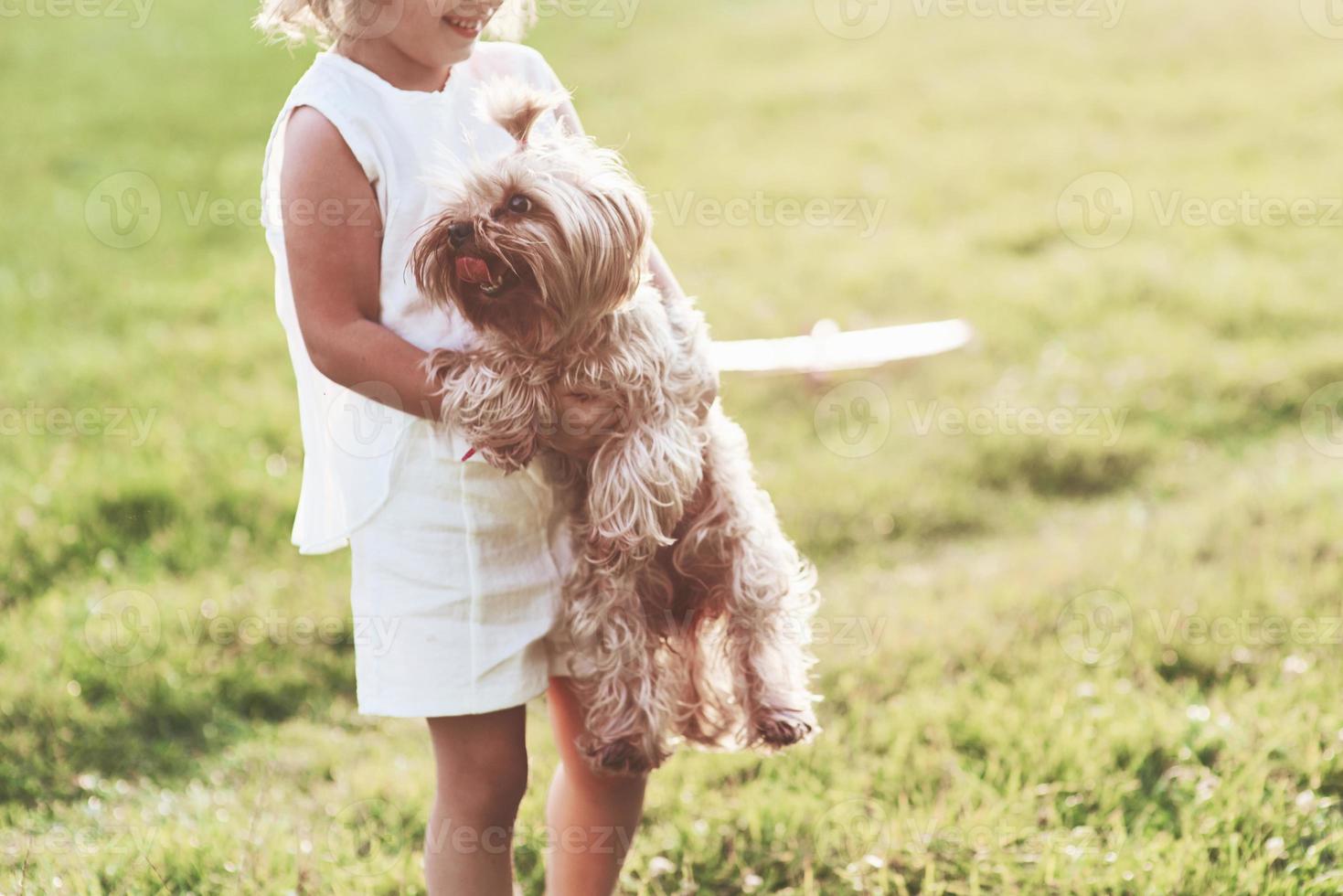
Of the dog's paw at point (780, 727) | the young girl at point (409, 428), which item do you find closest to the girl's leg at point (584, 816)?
the young girl at point (409, 428)

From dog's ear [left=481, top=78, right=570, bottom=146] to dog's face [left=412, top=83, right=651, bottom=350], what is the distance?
0.18 feet

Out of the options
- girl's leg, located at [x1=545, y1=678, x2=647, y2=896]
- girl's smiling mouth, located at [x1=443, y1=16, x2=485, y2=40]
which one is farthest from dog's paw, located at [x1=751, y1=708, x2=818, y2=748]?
girl's smiling mouth, located at [x1=443, y1=16, x2=485, y2=40]

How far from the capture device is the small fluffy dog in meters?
2.38

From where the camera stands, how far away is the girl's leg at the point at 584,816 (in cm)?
314

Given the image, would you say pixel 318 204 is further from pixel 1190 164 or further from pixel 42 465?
pixel 1190 164

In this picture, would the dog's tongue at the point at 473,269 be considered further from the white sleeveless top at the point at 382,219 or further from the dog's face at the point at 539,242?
the white sleeveless top at the point at 382,219

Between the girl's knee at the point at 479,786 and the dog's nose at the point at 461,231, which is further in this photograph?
the girl's knee at the point at 479,786

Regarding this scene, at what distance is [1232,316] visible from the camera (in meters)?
7.81

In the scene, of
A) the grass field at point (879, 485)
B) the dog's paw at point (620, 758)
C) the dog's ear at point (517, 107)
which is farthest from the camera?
the grass field at point (879, 485)

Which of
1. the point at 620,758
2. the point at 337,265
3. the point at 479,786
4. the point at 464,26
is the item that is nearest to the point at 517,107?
the point at 464,26

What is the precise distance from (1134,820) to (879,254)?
217 inches

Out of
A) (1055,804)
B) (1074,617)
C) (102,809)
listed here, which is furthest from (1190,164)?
(102,809)

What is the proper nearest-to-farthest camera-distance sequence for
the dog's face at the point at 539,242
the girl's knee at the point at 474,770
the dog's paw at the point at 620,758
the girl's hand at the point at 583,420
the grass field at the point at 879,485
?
1. the dog's face at the point at 539,242
2. the girl's hand at the point at 583,420
3. the dog's paw at the point at 620,758
4. the girl's knee at the point at 474,770
5. the grass field at the point at 879,485

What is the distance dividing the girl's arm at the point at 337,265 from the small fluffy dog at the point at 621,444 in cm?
9
